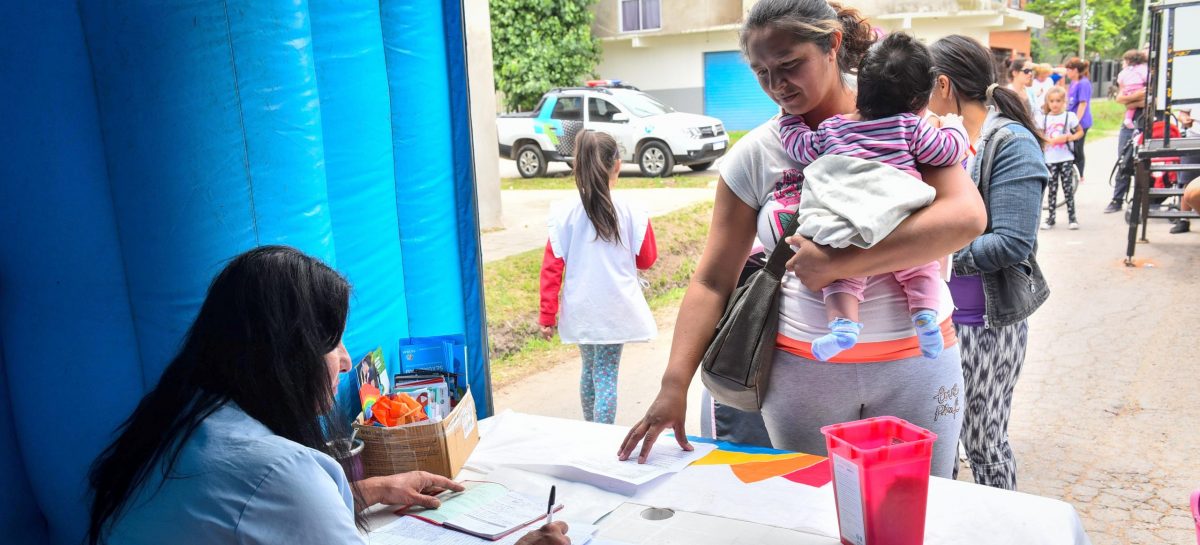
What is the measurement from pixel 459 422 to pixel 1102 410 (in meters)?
3.85

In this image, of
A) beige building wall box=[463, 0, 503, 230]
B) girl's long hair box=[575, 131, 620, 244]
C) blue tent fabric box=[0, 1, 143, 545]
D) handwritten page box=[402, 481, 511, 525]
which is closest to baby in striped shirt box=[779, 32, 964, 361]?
handwritten page box=[402, 481, 511, 525]

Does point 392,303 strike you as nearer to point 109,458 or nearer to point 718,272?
point 718,272

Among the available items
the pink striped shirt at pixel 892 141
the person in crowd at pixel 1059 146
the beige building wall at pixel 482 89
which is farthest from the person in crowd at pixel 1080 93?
the pink striped shirt at pixel 892 141

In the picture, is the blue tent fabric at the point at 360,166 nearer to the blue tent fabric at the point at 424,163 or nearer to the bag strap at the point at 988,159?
the blue tent fabric at the point at 424,163

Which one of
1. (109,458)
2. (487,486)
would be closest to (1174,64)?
(487,486)

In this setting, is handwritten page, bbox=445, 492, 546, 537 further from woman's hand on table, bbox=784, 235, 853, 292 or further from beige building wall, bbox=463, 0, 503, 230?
beige building wall, bbox=463, 0, 503, 230

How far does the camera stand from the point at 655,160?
1442 centimetres

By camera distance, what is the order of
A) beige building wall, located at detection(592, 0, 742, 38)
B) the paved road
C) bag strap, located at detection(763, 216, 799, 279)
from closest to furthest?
bag strap, located at detection(763, 216, 799, 279) → the paved road → beige building wall, located at detection(592, 0, 742, 38)

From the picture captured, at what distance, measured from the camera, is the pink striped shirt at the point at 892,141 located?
6.54 ft

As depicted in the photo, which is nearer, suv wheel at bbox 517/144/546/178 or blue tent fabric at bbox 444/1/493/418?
blue tent fabric at bbox 444/1/493/418

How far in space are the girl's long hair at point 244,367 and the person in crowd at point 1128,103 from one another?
10.6 meters

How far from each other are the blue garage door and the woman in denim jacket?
20.6 m

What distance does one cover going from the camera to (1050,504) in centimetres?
185

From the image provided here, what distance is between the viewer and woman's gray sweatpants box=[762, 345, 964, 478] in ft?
6.54
